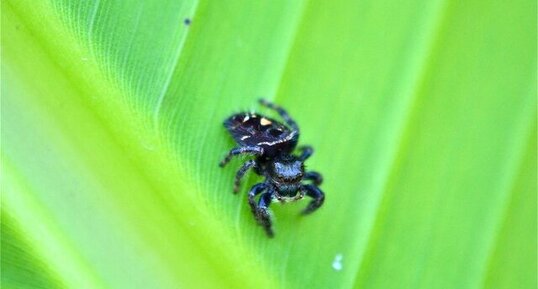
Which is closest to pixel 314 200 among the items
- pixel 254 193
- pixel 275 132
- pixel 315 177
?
pixel 315 177

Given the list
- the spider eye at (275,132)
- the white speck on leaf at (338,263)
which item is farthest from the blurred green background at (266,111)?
the spider eye at (275,132)

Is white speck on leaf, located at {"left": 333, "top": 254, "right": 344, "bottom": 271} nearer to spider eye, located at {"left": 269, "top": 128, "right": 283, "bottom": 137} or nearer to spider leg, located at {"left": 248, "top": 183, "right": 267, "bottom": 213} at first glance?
spider leg, located at {"left": 248, "top": 183, "right": 267, "bottom": 213}

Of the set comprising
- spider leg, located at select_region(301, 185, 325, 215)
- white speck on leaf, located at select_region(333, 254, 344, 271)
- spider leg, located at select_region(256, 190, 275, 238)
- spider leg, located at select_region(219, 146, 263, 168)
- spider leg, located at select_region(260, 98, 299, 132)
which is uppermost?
spider leg, located at select_region(260, 98, 299, 132)

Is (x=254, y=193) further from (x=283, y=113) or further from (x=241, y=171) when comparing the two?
(x=283, y=113)

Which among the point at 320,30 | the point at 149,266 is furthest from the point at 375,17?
the point at 149,266

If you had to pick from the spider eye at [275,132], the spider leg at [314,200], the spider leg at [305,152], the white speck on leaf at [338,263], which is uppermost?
the spider eye at [275,132]

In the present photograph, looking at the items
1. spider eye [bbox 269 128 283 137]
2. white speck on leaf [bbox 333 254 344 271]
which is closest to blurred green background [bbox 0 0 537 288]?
white speck on leaf [bbox 333 254 344 271]

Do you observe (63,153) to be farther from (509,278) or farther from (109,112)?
(509,278)

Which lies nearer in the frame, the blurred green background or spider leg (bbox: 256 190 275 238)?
the blurred green background

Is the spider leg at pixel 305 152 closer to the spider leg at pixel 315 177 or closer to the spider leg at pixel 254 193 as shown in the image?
the spider leg at pixel 315 177
